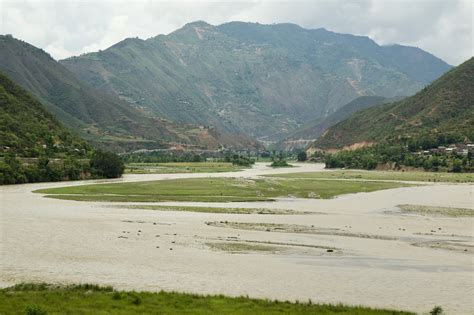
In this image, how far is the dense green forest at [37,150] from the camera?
104 m

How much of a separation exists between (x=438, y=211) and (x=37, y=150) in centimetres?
8027

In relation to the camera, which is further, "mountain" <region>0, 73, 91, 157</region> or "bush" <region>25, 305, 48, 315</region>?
"mountain" <region>0, 73, 91, 157</region>

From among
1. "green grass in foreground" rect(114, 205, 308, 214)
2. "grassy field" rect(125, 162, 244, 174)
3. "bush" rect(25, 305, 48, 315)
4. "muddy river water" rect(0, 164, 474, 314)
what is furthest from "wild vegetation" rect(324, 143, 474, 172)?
"bush" rect(25, 305, 48, 315)

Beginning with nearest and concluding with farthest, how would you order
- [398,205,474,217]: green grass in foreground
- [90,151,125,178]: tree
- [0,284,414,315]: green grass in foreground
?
[0,284,414,315]: green grass in foreground < [398,205,474,217]: green grass in foreground < [90,151,125,178]: tree

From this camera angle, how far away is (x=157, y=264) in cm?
3369

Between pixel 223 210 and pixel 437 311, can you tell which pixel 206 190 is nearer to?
pixel 223 210

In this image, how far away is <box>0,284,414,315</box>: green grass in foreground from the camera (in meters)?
22.5

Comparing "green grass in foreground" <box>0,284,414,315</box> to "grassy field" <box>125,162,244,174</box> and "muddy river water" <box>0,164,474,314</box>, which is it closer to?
"muddy river water" <box>0,164,474,314</box>

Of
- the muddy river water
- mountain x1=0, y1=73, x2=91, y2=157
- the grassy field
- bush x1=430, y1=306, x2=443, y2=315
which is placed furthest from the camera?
the grassy field

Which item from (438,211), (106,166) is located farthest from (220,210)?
(106,166)

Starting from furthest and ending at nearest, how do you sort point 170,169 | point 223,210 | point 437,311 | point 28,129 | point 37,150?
point 170,169, point 28,129, point 37,150, point 223,210, point 437,311

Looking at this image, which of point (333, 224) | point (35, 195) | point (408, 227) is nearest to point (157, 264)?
point (333, 224)

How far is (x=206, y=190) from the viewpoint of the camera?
86.1m

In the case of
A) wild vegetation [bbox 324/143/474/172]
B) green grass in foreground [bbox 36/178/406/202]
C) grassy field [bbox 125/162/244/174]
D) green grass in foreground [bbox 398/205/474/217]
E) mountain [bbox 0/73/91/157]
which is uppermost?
mountain [bbox 0/73/91/157]
